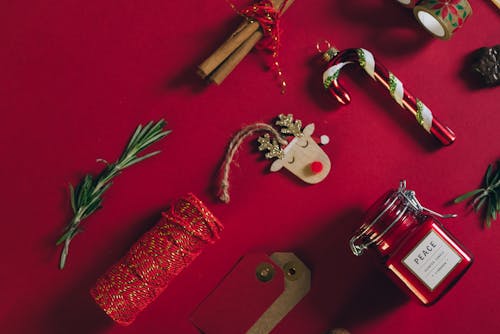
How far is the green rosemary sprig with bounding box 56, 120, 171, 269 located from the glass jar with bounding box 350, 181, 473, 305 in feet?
1.73

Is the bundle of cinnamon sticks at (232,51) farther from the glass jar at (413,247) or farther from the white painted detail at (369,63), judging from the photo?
the glass jar at (413,247)

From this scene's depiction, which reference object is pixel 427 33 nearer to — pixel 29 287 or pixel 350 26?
pixel 350 26

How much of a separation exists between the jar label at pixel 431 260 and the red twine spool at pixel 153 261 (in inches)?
16.7

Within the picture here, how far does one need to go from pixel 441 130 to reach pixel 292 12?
465 mm

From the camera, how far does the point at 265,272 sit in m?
1.07

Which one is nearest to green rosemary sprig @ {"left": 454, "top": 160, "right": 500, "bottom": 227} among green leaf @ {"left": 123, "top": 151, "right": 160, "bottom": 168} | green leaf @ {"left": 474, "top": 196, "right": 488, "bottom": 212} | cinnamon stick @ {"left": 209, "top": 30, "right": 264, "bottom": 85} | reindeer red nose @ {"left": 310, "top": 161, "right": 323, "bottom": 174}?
green leaf @ {"left": 474, "top": 196, "right": 488, "bottom": 212}

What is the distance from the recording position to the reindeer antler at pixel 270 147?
1090 mm

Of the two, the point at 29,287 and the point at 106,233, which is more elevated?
the point at 106,233

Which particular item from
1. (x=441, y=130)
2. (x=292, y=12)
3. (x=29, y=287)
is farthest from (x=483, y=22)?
(x=29, y=287)

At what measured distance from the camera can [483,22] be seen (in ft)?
3.82

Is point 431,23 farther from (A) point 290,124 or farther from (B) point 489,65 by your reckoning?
(A) point 290,124

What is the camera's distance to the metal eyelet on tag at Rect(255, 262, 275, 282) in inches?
42.1

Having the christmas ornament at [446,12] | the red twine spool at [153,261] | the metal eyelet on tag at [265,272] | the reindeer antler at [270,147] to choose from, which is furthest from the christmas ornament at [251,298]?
the christmas ornament at [446,12]

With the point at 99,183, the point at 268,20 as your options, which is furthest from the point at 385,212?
the point at 99,183
